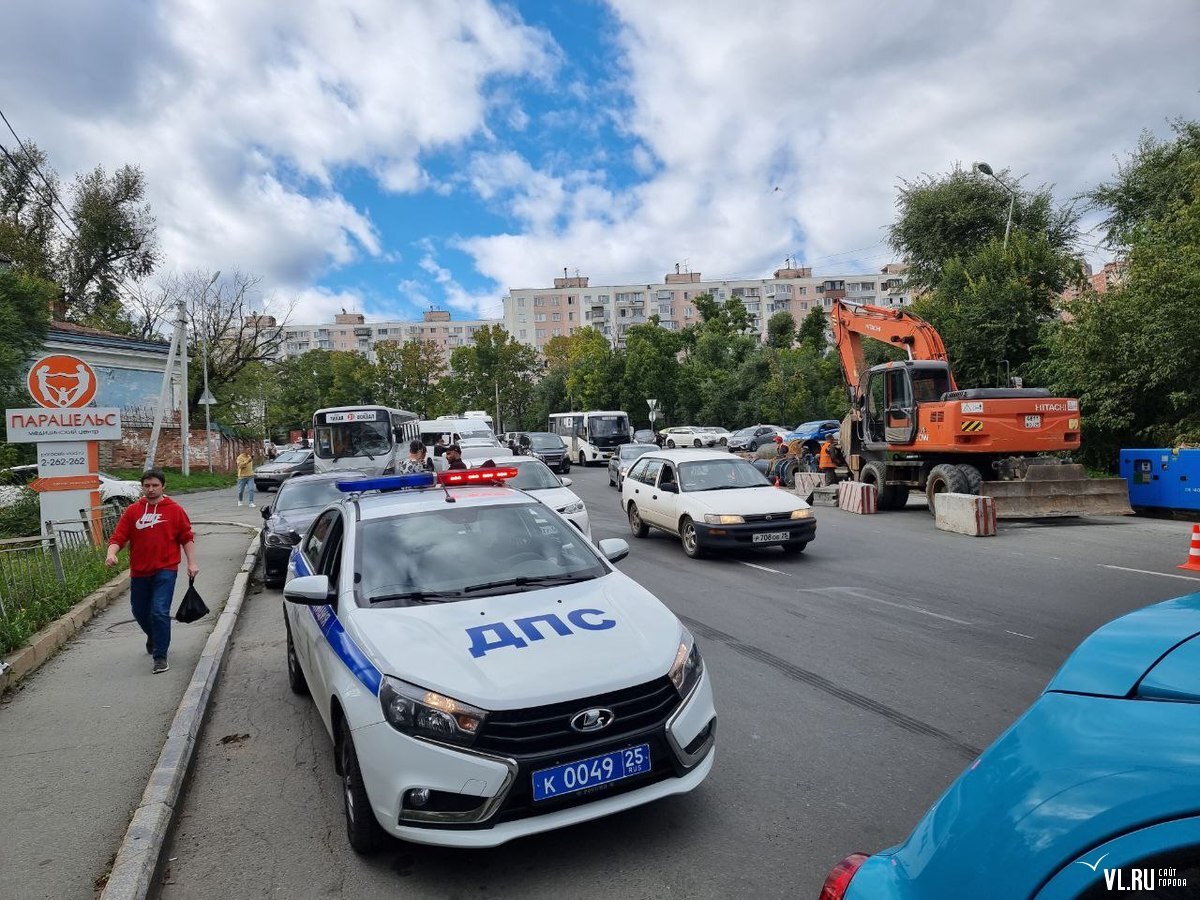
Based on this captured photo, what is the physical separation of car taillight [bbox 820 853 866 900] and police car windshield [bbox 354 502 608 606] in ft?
8.74

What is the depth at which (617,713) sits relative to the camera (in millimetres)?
3412

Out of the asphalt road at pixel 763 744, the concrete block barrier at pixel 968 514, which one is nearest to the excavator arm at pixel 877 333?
the concrete block barrier at pixel 968 514

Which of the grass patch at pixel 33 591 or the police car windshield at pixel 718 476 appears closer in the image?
the grass patch at pixel 33 591

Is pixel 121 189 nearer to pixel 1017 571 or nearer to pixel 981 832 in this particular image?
pixel 1017 571

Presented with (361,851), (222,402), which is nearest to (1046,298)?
(361,851)

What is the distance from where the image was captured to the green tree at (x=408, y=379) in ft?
250

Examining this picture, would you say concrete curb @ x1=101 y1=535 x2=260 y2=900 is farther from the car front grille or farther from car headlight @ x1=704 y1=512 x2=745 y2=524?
car headlight @ x1=704 y1=512 x2=745 y2=524

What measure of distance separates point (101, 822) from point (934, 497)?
45.7 ft

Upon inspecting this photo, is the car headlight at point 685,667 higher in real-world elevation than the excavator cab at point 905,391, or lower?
lower

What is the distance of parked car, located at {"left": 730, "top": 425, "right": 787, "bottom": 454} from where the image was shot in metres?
38.4

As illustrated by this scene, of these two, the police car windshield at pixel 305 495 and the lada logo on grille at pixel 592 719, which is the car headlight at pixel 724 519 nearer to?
the police car windshield at pixel 305 495

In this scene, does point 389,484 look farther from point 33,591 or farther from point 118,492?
point 118,492

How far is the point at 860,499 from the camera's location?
17.4m

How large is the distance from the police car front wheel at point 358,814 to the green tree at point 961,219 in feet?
124
